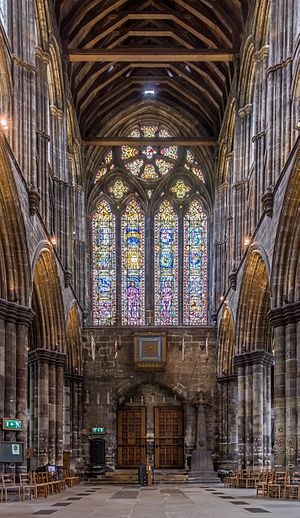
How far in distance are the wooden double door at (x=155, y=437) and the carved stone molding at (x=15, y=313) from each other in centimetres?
1927

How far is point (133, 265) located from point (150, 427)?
8.79 m

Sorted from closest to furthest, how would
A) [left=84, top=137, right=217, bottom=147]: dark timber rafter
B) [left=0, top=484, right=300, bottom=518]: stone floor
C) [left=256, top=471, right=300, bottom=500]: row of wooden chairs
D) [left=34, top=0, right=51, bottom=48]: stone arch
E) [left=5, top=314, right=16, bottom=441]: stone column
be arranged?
[left=0, top=484, right=300, bottom=518]: stone floor, [left=256, top=471, right=300, bottom=500]: row of wooden chairs, [left=5, top=314, right=16, bottom=441]: stone column, [left=34, top=0, right=51, bottom=48]: stone arch, [left=84, top=137, right=217, bottom=147]: dark timber rafter

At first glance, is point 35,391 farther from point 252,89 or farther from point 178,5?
point 178,5

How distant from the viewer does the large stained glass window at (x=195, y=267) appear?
1741 inches

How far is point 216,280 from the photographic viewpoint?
140ft

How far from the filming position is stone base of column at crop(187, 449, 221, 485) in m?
37.6

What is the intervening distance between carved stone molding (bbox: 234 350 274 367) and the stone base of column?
272 inches

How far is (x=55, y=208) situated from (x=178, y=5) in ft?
38.0

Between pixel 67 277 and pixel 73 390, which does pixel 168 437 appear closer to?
pixel 73 390

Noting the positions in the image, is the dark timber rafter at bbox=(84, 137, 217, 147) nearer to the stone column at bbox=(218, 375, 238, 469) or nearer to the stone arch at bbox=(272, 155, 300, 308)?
the stone column at bbox=(218, 375, 238, 469)

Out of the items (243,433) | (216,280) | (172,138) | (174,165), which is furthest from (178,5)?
(243,433)

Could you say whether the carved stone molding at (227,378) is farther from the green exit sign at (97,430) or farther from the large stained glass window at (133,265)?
the green exit sign at (97,430)

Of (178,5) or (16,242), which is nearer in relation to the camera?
(16,242)

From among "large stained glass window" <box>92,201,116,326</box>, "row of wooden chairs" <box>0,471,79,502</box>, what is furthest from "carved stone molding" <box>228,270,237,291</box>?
"row of wooden chairs" <box>0,471,79,502</box>
